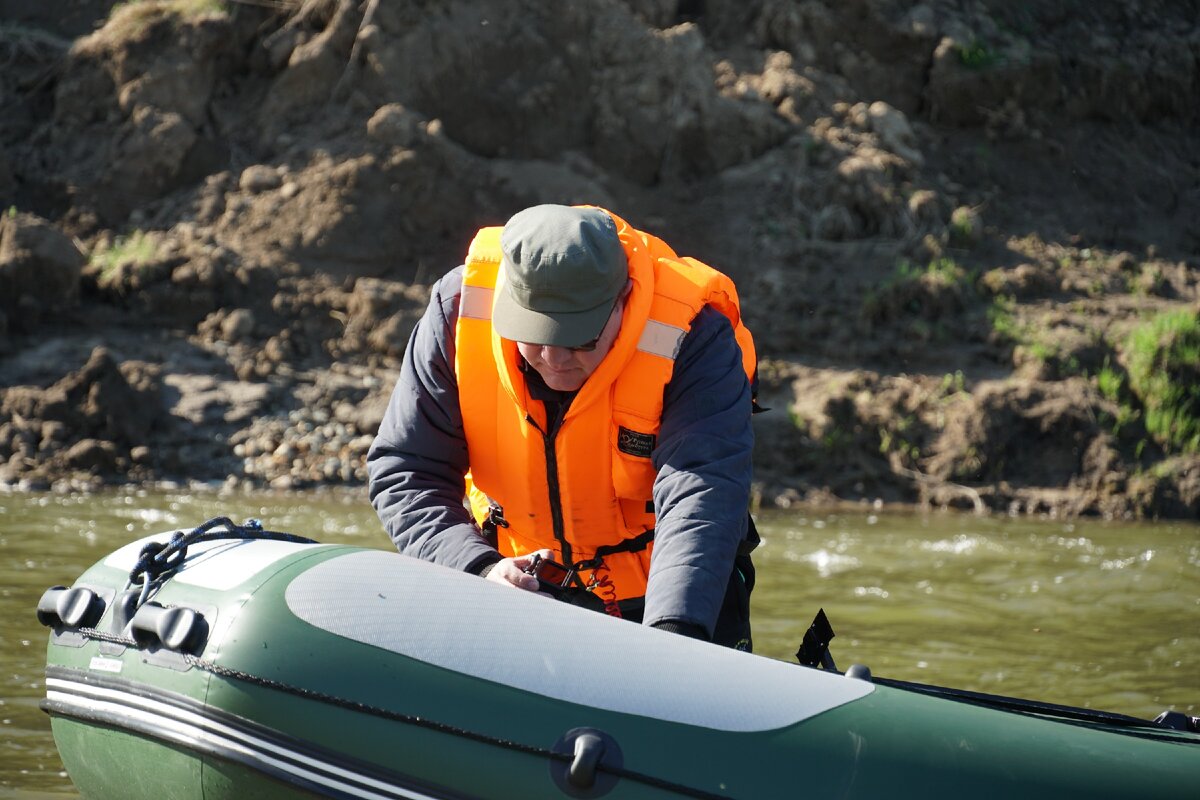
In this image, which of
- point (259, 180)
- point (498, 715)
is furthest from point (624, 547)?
point (259, 180)

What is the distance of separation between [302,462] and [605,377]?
223 inches

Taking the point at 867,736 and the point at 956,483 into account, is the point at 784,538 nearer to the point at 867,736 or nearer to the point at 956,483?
the point at 956,483

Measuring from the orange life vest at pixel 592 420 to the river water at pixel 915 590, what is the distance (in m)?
1.50

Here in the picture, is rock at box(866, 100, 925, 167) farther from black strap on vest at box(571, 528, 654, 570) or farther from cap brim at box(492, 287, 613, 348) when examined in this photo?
cap brim at box(492, 287, 613, 348)

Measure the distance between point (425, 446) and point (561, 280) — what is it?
1.90 ft

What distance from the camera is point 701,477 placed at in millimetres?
3162

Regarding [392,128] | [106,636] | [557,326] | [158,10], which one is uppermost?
[158,10]

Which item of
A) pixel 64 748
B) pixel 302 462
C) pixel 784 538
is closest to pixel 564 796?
pixel 64 748

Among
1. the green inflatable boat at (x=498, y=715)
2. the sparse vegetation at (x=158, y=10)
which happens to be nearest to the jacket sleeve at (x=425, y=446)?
the green inflatable boat at (x=498, y=715)

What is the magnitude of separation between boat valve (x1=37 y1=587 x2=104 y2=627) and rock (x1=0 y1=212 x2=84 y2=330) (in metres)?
6.71

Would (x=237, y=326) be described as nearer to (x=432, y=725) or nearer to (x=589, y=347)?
(x=589, y=347)

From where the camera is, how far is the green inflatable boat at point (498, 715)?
2619 mm

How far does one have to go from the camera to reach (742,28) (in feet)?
39.3

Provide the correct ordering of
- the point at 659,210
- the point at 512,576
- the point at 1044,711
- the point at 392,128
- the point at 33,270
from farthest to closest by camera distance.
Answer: the point at 659,210 < the point at 392,128 < the point at 33,270 < the point at 1044,711 < the point at 512,576
